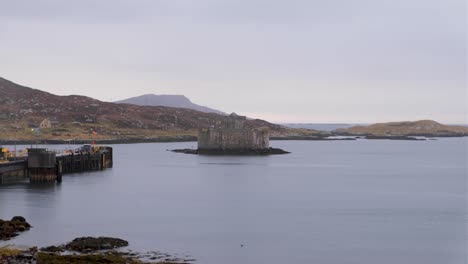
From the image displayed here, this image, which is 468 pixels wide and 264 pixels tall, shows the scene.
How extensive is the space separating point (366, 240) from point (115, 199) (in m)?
33.5

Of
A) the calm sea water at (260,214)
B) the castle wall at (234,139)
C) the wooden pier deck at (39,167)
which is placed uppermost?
the castle wall at (234,139)

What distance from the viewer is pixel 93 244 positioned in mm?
42938

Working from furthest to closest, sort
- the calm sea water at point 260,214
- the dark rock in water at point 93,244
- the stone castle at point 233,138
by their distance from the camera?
the stone castle at point 233,138 → the calm sea water at point 260,214 → the dark rock in water at point 93,244

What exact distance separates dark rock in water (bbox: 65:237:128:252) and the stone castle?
424 ft

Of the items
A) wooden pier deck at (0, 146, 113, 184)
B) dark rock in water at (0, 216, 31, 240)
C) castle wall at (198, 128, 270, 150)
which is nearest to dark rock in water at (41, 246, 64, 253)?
dark rock in water at (0, 216, 31, 240)

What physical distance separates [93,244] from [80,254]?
8.37 ft

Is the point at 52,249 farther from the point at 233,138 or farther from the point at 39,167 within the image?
the point at 233,138

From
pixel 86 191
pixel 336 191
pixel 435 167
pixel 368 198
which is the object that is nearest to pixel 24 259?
pixel 86 191

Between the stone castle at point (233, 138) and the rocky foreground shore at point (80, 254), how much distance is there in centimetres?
12670

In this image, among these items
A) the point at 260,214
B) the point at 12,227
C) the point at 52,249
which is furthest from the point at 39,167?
the point at 52,249

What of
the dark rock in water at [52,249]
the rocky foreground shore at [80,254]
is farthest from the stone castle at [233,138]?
the dark rock in water at [52,249]

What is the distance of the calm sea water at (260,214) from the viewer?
46.4 metres

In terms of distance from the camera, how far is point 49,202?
6806 cm

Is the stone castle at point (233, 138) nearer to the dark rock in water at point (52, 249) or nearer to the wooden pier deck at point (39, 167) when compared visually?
the wooden pier deck at point (39, 167)
